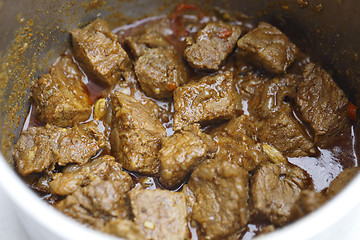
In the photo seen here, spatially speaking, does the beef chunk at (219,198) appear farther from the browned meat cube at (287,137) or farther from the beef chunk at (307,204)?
the browned meat cube at (287,137)

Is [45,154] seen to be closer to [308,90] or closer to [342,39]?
[308,90]

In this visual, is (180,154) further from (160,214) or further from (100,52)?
(100,52)

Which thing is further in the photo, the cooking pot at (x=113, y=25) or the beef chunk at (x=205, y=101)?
the beef chunk at (x=205, y=101)

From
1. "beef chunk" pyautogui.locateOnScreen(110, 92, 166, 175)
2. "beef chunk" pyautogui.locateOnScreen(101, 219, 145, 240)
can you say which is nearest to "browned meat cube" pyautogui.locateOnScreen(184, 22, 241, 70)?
"beef chunk" pyautogui.locateOnScreen(110, 92, 166, 175)

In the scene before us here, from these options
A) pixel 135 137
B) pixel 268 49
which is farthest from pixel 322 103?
pixel 135 137

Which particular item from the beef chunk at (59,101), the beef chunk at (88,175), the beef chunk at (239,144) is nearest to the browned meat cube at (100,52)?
the beef chunk at (59,101)

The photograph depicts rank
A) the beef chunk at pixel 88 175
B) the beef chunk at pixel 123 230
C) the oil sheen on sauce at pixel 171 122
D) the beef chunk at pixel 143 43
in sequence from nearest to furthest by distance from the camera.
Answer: the beef chunk at pixel 123 230, the beef chunk at pixel 88 175, the oil sheen on sauce at pixel 171 122, the beef chunk at pixel 143 43

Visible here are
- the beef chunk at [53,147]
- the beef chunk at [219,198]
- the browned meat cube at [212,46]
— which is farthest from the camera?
the browned meat cube at [212,46]
